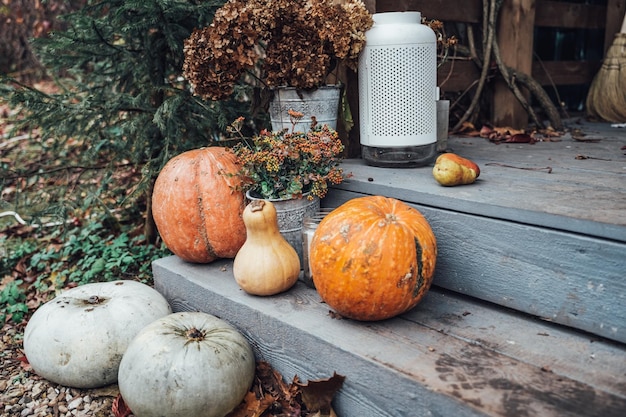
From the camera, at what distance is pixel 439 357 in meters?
1.61

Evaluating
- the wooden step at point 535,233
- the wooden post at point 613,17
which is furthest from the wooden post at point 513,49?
the wooden step at point 535,233

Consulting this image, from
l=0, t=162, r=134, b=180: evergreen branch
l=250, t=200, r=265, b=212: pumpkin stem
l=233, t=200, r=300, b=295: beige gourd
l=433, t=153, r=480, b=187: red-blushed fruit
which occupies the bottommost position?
l=233, t=200, r=300, b=295: beige gourd

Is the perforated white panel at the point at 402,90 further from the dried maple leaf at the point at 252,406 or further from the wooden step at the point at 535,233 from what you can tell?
the dried maple leaf at the point at 252,406

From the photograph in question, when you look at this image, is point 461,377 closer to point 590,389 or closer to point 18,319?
point 590,389

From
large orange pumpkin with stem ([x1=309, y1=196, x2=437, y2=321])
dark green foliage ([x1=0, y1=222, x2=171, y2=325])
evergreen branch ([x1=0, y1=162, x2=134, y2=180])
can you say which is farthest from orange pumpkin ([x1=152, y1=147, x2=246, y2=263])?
evergreen branch ([x1=0, y1=162, x2=134, y2=180])

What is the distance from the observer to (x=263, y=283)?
6.82 ft

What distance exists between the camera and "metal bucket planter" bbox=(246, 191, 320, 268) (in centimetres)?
229

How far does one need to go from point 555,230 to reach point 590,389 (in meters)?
0.53

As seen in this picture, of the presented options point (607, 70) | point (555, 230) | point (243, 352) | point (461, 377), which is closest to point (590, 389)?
point (461, 377)

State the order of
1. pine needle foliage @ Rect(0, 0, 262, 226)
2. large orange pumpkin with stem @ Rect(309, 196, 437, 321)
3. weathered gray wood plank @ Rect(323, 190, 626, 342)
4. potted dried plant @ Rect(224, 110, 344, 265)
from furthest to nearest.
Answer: pine needle foliage @ Rect(0, 0, 262, 226) < potted dried plant @ Rect(224, 110, 344, 265) < large orange pumpkin with stem @ Rect(309, 196, 437, 321) < weathered gray wood plank @ Rect(323, 190, 626, 342)

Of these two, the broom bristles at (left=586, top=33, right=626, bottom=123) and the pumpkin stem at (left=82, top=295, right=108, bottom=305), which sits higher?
the broom bristles at (left=586, top=33, right=626, bottom=123)

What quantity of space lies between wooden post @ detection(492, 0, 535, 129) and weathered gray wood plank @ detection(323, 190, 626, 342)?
76.6 inches

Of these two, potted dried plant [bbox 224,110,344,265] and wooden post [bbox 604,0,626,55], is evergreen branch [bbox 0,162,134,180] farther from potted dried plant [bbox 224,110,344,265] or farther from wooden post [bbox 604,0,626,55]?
wooden post [bbox 604,0,626,55]

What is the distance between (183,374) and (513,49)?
10.1 feet
